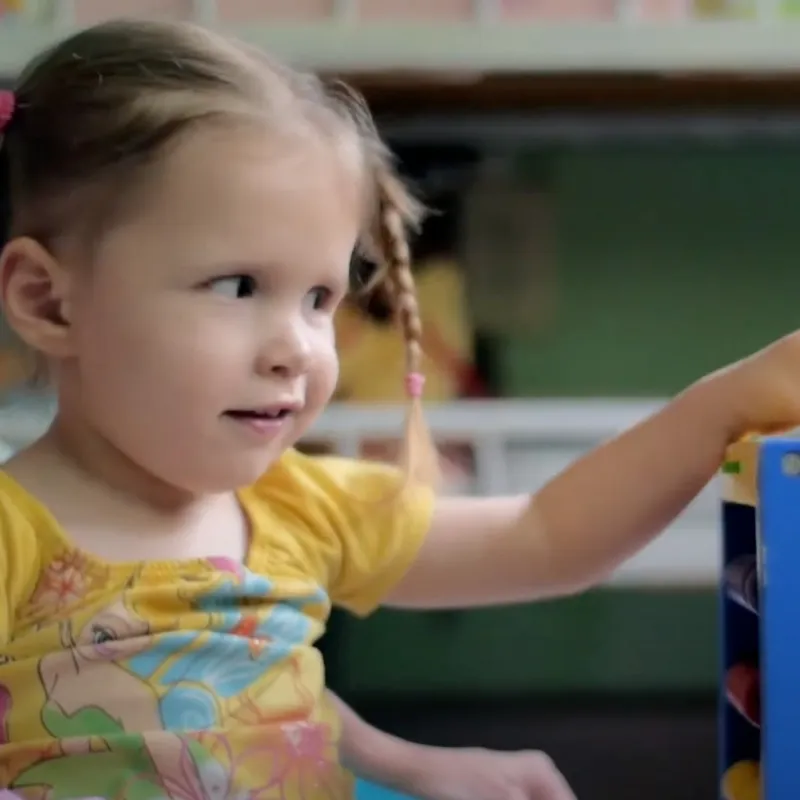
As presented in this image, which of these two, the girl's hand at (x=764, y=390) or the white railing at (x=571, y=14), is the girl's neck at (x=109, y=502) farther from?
the white railing at (x=571, y=14)

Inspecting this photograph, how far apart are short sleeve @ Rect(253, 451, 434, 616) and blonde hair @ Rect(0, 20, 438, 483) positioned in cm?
15

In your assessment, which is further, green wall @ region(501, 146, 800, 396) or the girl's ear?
green wall @ region(501, 146, 800, 396)

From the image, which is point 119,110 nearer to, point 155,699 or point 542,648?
point 155,699

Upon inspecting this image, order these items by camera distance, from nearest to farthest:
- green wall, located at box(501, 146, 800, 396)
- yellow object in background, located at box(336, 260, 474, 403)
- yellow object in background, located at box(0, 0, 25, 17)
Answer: yellow object in background, located at box(0, 0, 25, 17)
yellow object in background, located at box(336, 260, 474, 403)
green wall, located at box(501, 146, 800, 396)

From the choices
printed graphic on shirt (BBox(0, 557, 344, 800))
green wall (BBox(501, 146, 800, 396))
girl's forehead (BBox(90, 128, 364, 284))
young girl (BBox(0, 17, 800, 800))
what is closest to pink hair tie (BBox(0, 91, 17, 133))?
young girl (BBox(0, 17, 800, 800))

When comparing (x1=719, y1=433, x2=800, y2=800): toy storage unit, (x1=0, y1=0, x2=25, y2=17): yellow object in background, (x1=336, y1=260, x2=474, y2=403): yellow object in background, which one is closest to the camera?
(x1=719, y1=433, x2=800, y2=800): toy storage unit

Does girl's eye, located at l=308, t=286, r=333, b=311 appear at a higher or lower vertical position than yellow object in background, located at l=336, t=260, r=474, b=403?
A: higher

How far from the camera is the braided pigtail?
25.7 inches

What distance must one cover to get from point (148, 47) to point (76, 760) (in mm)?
340

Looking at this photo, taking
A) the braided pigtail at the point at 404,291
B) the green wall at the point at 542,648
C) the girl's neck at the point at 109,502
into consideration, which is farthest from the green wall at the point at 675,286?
the girl's neck at the point at 109,502

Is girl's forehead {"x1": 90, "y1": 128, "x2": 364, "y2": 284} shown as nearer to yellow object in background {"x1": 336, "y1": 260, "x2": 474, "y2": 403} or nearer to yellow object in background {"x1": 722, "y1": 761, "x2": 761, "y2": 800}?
yellow object in background {"x1": 722, "y1": 761, "x2": 761, "y2": 800}

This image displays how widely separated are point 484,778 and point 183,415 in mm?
294

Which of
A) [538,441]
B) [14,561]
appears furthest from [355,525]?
[538,441]

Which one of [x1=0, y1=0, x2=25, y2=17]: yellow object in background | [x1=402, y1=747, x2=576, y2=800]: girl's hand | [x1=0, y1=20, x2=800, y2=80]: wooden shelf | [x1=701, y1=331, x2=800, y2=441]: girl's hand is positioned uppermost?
[x1=0, y1=0, x2=25, y2=17]: yellow object in background
